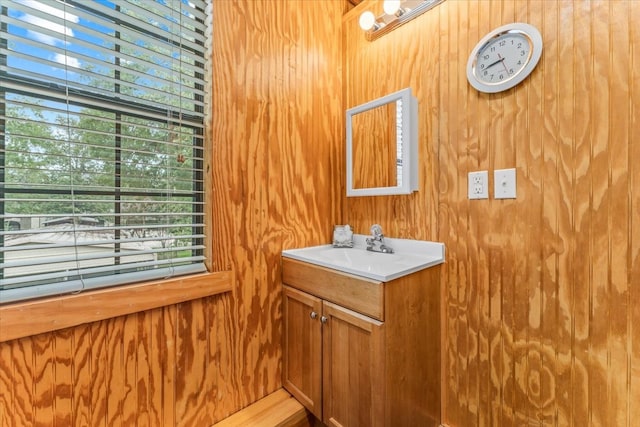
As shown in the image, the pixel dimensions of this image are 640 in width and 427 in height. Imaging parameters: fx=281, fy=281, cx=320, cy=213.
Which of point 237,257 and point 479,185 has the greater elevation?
point 479,185

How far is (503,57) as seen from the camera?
1.14 m

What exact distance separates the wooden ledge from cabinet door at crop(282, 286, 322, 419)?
50mm

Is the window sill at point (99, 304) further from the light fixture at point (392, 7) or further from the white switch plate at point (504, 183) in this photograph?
the light fixture at point (392, 7)

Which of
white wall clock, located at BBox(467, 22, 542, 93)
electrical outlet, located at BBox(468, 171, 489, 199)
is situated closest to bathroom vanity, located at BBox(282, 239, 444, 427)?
electrical outlet, located at BBox(468, 171, 489, 199)

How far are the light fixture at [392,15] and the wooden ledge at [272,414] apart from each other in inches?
80.3

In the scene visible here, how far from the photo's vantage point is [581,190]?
3.24 ft

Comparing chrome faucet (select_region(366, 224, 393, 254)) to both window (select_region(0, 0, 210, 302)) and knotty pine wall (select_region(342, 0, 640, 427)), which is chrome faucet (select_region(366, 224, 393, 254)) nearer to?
knotty pine wall (select_region(342, 0, 640, 427))

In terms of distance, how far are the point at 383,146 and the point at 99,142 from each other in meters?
1.27

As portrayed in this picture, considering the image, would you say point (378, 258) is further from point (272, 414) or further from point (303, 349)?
point (272, 414)

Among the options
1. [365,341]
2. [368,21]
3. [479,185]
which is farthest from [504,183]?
[368,21]

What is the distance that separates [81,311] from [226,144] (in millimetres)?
846

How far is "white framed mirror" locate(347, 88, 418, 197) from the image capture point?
1409mm

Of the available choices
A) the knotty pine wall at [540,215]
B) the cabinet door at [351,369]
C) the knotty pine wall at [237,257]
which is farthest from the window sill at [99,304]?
the knotty pine wall at [540,215]

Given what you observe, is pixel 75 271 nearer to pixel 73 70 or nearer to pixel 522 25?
pixel 73 70
